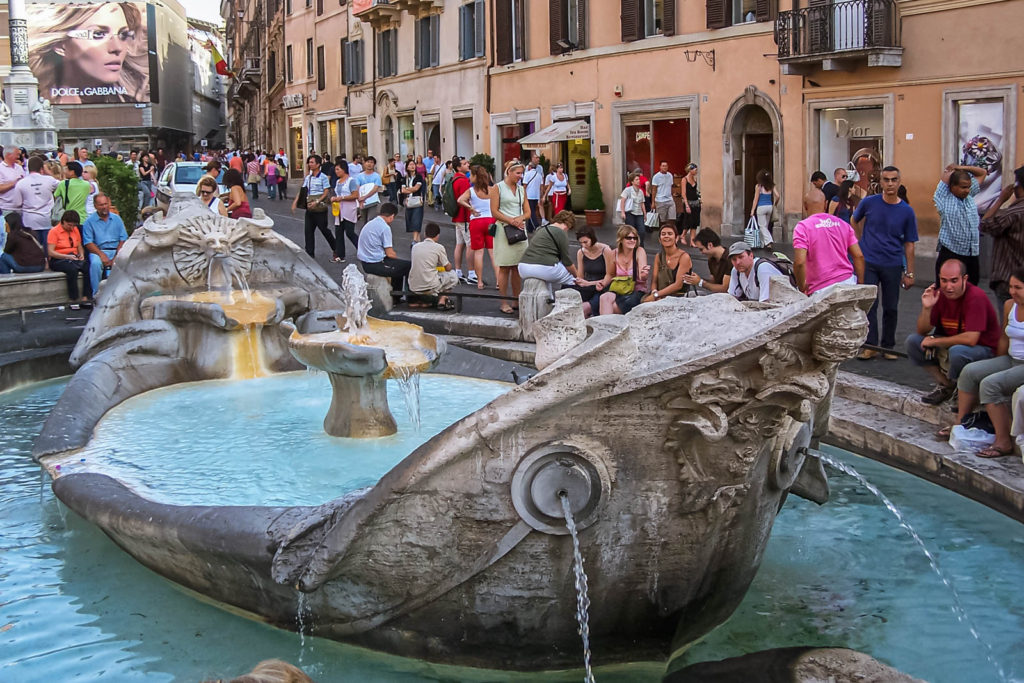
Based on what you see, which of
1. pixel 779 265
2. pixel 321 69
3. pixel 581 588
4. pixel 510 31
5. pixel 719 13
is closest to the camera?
pixel 581 588

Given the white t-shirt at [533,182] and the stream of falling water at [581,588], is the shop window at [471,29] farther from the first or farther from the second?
the stream of falling water at [581,588]

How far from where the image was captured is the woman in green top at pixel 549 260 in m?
9.92

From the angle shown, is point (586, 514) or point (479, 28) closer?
point (586, 514)

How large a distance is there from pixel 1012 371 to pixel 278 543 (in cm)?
378

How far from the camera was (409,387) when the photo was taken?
6770 mm

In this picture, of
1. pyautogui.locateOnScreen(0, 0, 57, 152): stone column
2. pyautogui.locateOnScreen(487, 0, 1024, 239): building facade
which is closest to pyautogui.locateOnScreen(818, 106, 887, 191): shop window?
pyautogui.locateOnScreen(487, 0, 1024, 239): building facade

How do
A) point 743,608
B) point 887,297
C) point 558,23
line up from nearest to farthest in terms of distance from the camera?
point 743,608 → point 887,297 → point 558,23

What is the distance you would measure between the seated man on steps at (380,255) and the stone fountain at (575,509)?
7.18 metres

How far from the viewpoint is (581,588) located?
156 inches

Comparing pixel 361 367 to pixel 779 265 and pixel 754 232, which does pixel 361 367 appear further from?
pixel 754 232

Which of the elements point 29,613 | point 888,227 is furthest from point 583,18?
point 29,613

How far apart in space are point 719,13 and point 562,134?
4.99 metres

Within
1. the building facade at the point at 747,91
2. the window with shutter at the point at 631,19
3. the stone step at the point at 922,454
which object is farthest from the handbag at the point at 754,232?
the window with shutter at the point at 631,19

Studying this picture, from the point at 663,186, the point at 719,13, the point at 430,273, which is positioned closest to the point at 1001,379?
the point at 430,273
